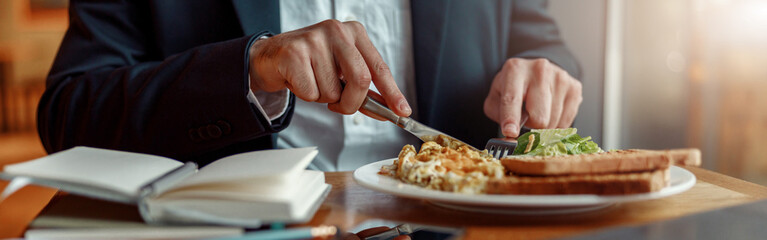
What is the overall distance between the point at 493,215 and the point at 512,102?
0.49 metres

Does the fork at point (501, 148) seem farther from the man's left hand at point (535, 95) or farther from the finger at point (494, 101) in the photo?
the finger at point (494, 101)

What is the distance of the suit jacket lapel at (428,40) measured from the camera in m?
1.44

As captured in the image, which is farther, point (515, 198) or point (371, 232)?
point (371, 232)

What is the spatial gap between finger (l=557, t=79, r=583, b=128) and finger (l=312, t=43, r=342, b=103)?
0.56 m

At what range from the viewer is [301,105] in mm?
1419

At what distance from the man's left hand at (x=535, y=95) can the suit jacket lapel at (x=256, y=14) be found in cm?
51

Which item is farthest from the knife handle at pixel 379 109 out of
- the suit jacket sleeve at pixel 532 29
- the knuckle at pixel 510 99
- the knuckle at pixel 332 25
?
the suit jacket sleeve at pixel 532 29

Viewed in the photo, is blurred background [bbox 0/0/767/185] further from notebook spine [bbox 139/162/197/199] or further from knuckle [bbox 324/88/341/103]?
notebook spine [bbox 139/162/197/199]

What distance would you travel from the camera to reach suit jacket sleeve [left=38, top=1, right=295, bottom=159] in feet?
3.12

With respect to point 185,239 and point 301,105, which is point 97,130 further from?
point 185,239

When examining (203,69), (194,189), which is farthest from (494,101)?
(194,189)

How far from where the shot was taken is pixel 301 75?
0.84m

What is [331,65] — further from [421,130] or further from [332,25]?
[421,130]

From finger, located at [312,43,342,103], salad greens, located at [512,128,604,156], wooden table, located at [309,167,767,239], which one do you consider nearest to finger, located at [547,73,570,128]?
salad greens, located at [512,128,604,156]
